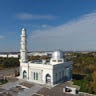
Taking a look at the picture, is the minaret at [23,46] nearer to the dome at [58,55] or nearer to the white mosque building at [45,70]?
the white mosque building at [45,70]

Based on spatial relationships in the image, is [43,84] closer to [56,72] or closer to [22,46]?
[56,72]

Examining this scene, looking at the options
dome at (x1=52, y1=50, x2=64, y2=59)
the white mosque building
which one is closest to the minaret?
the white mosque building

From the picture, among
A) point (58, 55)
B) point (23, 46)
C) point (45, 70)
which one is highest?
point (23, 46)

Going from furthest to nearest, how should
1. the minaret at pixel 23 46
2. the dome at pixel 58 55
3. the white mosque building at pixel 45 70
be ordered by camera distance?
the minaret at pixel 23 46
the dome at pixel 58 55
the white mosque building at pixel 45 70

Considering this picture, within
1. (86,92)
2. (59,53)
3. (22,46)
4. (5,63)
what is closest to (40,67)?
(59,53)

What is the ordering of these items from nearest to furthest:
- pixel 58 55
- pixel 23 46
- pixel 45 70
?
pixel 45 70
pixel 58 55
pixel 23 46

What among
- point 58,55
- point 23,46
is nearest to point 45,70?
point 58,55

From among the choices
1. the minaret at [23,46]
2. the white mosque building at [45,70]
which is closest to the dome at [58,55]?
the white mosque building at [45,70]

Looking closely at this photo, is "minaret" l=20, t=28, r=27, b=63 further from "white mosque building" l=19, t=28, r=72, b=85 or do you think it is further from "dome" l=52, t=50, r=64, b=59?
"dome" l=52, t=50, r=64, b=59

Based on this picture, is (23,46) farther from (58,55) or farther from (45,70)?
(45,70)
